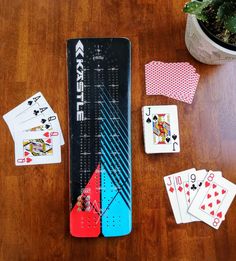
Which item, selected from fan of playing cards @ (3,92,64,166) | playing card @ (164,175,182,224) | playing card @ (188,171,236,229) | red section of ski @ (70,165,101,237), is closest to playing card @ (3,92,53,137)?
fan of playing cards @ (3,92,64,166)

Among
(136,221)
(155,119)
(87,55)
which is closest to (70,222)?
(136,221)

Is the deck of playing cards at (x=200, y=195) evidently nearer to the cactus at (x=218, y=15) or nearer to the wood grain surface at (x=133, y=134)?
the wood grain surface at (x=133, y=134)

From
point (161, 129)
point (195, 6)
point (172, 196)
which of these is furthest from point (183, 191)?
point (195, 6)

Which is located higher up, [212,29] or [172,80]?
[212,29]

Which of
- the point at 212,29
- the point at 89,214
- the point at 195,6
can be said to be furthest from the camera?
the point at 89,214

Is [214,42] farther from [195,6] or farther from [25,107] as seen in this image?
[25,107]

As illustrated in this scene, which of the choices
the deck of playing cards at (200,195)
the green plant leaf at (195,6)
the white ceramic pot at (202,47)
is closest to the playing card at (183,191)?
the deck of playing cards at (200,195)
